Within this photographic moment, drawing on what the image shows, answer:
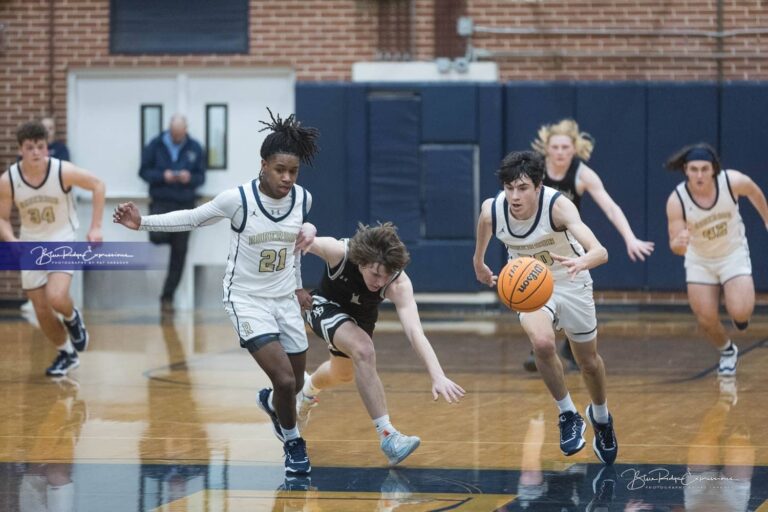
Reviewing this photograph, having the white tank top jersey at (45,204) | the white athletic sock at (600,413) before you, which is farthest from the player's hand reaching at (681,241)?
the white tank top jersey at (45,204)

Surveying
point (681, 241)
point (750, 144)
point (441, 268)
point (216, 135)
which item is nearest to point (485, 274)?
point (681, 241)

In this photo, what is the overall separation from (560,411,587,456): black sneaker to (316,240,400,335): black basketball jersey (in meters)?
1.19

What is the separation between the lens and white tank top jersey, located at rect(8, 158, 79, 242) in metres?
10.7

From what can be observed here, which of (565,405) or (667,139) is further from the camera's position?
(667,139)

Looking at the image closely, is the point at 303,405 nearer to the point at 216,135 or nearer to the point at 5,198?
the point at 5,198

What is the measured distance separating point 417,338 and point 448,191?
365 inches

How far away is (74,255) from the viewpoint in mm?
10594

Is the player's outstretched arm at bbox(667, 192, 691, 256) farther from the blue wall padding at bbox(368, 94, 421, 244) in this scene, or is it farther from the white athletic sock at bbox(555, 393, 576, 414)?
the blue wall padding at bbox(368, 94, 421, 244)

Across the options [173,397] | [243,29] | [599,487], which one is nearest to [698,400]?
[599,487]

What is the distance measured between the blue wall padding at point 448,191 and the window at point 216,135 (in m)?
2.56

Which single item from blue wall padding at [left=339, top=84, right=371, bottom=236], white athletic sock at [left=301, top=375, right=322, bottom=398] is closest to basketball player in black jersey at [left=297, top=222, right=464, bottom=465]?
white athletic sock at [left=301, top=375, right=322, bottom=398]

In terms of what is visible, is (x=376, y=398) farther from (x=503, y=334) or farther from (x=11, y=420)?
(x=503, y=334)

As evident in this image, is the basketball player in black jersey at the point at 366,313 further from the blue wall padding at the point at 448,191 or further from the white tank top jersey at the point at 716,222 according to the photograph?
the blue wall padding at the point at 448,191

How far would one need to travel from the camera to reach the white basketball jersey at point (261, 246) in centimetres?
720
